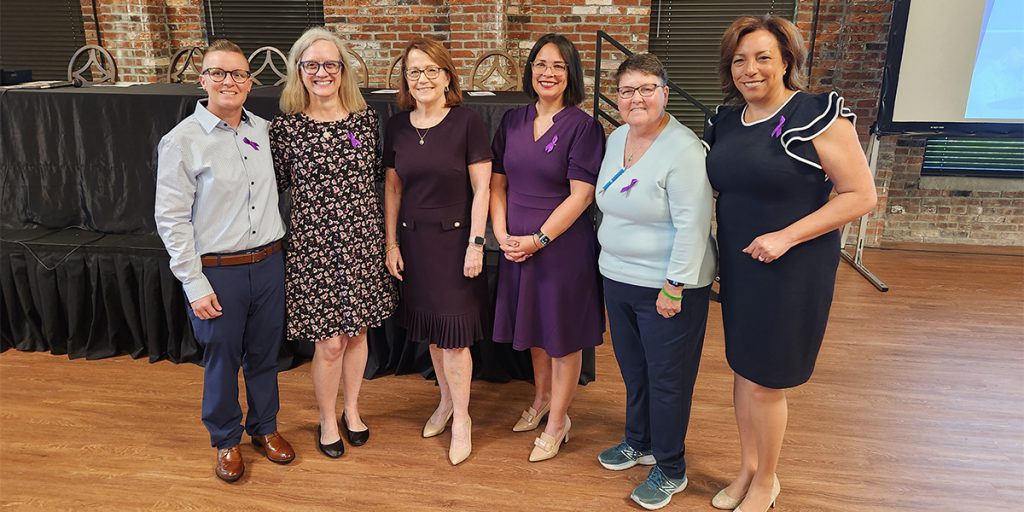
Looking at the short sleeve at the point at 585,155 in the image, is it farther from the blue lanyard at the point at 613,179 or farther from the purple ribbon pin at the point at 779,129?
the purple ribbon pin at the point at 779,129

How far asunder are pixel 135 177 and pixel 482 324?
2.06m

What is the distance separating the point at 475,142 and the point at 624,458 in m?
1.23

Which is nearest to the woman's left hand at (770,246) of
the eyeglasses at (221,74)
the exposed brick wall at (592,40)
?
the eyeglasses at (221,74)

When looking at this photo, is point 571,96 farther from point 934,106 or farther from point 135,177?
point 934,106

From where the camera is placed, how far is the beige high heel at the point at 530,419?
2682 millimetres

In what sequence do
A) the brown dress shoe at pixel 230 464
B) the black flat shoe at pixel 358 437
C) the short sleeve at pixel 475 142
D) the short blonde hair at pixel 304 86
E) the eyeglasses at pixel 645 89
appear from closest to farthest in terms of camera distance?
the eyeglasses at pixel 645 89 < the short blonde hair at pixel 304 86 < the short sleeve at pixel 475 142 < the brown dress shoe at pixel 230 464 < the black flat shoe at pixel 358 437

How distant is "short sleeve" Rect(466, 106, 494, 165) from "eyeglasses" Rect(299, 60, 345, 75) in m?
0.44

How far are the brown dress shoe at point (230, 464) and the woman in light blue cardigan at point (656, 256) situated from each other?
136cm

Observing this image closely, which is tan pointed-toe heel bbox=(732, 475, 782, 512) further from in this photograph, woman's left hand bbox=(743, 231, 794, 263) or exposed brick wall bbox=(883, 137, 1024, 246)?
exposed brick wall bbox=(883, 137, 1024, 246)

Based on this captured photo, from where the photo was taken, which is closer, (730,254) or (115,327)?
(730,254)

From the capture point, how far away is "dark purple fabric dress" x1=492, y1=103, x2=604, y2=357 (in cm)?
215

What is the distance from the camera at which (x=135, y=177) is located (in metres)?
3.35

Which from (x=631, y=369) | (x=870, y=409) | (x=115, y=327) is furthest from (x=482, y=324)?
(x=115, y=327)

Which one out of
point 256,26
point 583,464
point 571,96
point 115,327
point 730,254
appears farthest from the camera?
point 256,26
